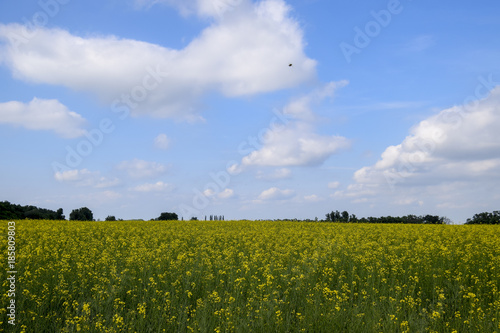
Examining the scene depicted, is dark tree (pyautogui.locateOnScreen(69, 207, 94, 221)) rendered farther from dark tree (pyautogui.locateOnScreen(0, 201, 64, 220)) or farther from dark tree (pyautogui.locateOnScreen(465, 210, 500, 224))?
dark tree (pyautogui.locateOnScreen(465, 210, 500, 224))

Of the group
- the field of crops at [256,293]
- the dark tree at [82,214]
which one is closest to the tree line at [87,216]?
the dark tree at [82,214]

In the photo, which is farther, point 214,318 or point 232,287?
point 232,287

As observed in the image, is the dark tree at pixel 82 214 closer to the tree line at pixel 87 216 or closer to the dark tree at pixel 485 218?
the tree line at pixel 87 216

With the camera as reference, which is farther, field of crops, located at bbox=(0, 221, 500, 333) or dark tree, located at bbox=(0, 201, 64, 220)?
dark tree, located at bbox=(0, 201, 64, 220)

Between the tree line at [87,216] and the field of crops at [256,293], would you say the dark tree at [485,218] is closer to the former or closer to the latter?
the tree line at [87,216]

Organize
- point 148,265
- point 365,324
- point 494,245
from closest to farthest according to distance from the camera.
→ point 365,324 → point 148,265 → point 494,245

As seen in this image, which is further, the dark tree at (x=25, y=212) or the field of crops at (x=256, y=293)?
the dark tree at (x=25, y=212)

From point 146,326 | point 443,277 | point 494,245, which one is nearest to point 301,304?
point 146,326

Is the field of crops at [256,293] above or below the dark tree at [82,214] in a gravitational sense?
below

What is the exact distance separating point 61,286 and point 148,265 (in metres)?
2.13

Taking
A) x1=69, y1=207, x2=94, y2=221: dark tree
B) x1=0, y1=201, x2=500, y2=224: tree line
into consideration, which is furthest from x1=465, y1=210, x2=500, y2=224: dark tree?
Result: x1=69, y1=207, x2=94, y2=221: dark tree

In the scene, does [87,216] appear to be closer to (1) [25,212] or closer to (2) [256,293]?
(1) [25,212]

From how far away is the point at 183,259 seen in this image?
35.4ft

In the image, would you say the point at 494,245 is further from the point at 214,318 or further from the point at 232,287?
the point at 214,318
